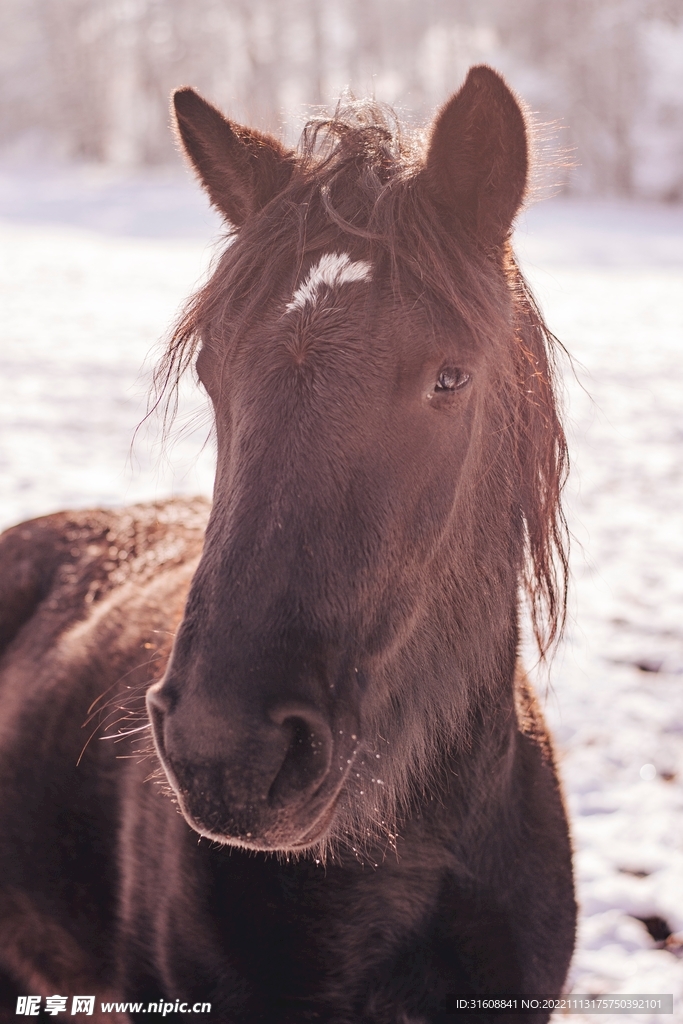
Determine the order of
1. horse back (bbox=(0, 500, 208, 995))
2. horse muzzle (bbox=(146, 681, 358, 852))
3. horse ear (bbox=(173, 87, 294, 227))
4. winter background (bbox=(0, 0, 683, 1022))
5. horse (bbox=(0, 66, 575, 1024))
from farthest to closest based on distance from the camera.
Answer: winter background (bbox=(0, 0, 683, 1022)) < horse back (bbox=(0, 500, 208, 995)) < horse ear (bbox=(173, 87, 294, 227)) < horse (bbox=(0, 66, 575, 1024)) < horse muzzle (bbox=(146, 681, 358, 852))

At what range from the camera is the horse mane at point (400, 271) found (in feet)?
5.75

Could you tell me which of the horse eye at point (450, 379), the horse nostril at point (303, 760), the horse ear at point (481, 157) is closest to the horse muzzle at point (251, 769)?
the horse nostril at point (303, 760)

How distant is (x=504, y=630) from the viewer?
2.12 metres

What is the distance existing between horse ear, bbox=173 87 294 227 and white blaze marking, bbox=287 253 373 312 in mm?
434

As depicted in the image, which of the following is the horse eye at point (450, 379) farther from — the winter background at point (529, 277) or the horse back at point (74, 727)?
the horse back at point (74, 727)

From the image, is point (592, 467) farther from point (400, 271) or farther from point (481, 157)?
point (400, 271)

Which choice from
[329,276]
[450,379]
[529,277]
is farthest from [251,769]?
[529,277]

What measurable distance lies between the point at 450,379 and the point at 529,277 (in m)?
5.88

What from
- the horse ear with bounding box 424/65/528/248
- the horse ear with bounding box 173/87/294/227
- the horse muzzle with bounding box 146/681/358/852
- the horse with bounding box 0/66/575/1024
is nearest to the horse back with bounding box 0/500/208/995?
the horse with bounding box 0/66/575/1024

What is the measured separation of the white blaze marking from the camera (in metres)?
1.70

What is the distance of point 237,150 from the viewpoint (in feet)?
6.67

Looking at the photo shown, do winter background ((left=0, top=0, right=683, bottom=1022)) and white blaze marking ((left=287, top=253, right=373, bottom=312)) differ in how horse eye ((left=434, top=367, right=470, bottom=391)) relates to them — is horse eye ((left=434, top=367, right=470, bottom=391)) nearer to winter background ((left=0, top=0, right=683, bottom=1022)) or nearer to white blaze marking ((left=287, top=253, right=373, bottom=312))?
white blaze marking ((left=287, top=253, right=373, bottom=312))

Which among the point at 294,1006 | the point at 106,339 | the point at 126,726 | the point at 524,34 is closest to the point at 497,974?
the point at 294,1006

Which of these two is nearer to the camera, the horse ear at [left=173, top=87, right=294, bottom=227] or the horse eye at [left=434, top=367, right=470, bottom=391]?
the horse eye at [left=434, top=367, right=470, bottom=391]
